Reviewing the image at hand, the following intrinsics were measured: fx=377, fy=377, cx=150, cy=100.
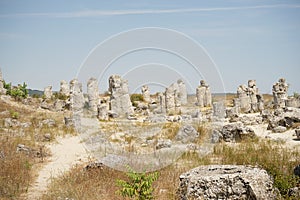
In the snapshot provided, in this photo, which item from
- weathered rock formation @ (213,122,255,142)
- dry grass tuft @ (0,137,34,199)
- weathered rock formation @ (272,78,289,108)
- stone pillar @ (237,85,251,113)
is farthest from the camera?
stone pillar @ (237,85,251,113)

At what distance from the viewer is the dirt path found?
7516 millimetres

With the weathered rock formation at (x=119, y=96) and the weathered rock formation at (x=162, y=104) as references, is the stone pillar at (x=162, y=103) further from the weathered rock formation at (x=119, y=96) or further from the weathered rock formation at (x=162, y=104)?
the weathered rock formation at (x=119, y=96)

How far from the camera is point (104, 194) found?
6371mm

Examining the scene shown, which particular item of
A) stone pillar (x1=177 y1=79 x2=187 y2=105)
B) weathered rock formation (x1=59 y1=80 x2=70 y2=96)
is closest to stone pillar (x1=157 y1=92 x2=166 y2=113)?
stone pillar (x1=177 y1=79 x2=187 y2=105)

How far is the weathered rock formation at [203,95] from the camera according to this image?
31.6m

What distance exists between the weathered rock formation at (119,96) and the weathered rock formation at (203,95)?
30.8ft

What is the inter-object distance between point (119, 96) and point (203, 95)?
10.5m

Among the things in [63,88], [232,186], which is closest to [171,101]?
[63,88]

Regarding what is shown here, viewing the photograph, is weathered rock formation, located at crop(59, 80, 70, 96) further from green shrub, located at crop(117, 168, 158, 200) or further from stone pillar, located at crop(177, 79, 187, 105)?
green shrub, located at crop(117, 168, 158, 200)

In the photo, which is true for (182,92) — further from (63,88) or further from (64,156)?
(64,156)

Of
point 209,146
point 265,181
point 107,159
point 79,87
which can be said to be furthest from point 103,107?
point 265,181

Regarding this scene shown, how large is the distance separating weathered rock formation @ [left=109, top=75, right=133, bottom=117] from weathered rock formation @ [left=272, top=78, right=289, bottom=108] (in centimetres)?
1046

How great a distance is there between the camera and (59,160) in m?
10.9

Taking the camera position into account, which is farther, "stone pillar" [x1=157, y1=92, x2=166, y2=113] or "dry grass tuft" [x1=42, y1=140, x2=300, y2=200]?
"stone pillar" [x1=157, y1=92, x2=166, y2=113]
